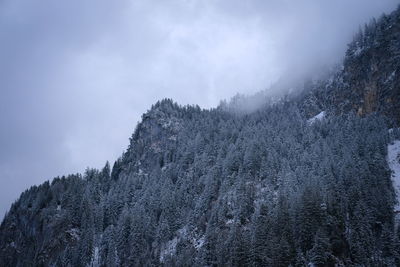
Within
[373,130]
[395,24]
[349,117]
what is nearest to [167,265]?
[373,130]

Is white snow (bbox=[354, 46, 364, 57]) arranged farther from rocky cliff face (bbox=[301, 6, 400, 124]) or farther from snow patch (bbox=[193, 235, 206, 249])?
snow patch (bbox=[193, 235, 206, 249])

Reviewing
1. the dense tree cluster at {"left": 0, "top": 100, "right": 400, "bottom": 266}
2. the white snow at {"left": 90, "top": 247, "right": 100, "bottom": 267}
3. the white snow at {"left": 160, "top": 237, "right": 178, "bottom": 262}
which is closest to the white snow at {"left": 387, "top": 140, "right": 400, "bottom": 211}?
the dense tree cluster at {"left": 0, "top": 100, "right": 400, "bottom": 266}

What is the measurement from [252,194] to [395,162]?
4169 centimetres

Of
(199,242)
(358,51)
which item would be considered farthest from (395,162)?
(358,51)

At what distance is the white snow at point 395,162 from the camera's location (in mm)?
96806

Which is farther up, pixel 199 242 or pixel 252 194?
pixel 252 194

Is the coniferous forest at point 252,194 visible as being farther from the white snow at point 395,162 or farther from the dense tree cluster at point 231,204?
the white snow at point 395,162

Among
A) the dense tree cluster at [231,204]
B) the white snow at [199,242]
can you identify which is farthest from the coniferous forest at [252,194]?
the white snow at [199,242]

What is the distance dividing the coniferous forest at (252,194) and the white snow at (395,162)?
88 centimetres

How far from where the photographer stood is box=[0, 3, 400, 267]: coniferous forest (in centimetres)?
7725

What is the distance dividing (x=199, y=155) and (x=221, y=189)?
4357 cm

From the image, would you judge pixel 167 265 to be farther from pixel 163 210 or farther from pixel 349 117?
pixel 349 117

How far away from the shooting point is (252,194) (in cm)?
10338

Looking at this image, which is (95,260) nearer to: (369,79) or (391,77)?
(369,79)
